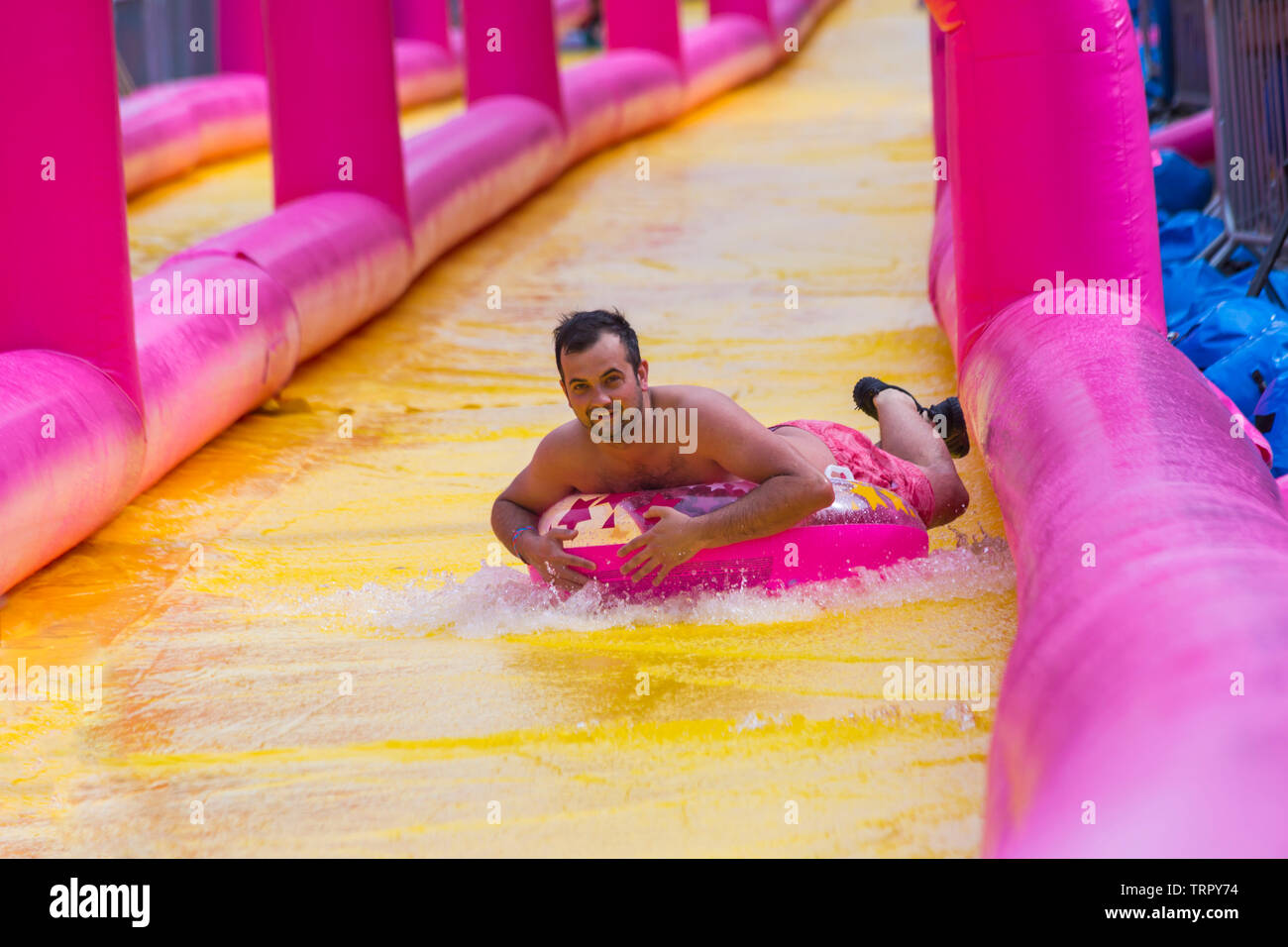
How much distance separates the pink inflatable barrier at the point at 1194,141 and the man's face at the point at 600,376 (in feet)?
15.0

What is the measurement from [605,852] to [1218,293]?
3.07m

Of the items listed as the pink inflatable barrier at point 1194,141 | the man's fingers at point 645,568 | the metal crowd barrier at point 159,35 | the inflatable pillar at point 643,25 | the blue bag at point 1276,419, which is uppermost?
the metal crowd barrier at point 159,35

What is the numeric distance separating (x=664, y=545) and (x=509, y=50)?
5.68 metres

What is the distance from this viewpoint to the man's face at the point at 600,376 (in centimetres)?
285

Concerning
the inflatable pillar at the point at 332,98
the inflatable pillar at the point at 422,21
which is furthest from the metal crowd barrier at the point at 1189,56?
the inflatable pillar at the point at 422,21

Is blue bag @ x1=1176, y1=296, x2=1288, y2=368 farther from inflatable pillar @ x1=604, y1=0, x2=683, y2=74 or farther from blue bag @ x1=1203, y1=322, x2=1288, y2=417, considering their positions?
inflatable pillar @ x1=604, y1=0, x2=683, y2=74

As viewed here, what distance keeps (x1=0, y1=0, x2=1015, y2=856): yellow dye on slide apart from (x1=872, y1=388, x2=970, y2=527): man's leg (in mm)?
80

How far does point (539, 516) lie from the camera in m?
3.17

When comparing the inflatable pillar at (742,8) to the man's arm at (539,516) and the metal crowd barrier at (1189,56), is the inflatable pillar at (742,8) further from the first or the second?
the man's arm at (539,516)

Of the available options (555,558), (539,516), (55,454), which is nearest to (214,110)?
(55,454)

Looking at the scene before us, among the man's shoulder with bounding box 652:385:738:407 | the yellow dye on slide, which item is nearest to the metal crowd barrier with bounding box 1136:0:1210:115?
the yellow dye on slide

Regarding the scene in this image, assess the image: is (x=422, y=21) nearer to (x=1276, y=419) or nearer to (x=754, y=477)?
(x=1276, y=419)
